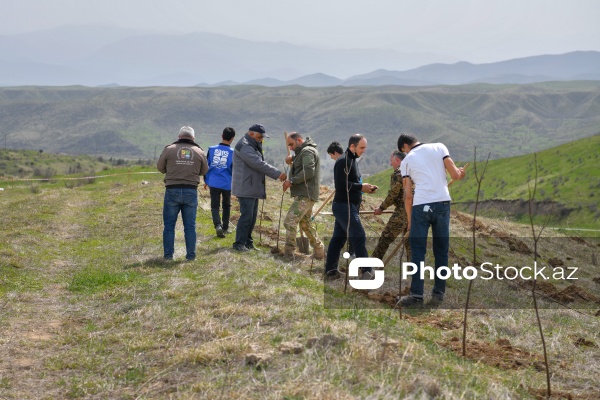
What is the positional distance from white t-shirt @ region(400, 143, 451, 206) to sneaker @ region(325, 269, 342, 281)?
8.66 ft

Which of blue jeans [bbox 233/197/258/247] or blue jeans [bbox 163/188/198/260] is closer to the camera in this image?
blue jeans [bbox 163/188/198/260]

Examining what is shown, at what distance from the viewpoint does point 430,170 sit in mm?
8062

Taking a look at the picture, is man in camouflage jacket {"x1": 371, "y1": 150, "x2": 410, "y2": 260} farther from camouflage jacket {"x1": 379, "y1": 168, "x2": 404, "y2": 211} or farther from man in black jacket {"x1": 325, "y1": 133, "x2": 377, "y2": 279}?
man in black jacket {"x1": 325, "y1": 133, "x2": 377, "y2": 279}

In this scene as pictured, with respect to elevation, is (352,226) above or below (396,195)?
below

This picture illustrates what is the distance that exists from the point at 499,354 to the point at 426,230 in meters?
2.35

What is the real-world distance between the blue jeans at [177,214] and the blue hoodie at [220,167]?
2.09 metres

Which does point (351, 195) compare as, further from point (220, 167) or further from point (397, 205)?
point (220, 167)

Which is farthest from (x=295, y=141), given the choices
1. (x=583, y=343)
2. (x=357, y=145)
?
(x=583, y=343)

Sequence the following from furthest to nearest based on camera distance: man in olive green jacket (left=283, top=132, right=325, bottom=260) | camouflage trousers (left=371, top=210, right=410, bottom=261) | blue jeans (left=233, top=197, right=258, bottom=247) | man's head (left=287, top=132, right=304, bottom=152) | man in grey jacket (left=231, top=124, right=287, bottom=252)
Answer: blue jeans (left=233, top=197, right=258, bottom=247) < man in grey jacket (left=231, top=124, right=287, bottom=252) < man's head (left=287, top=132, right=304, bottom=152) < man in olive green jacket (left=283, top=132, right=325, bottom=260) < camouflage trousers (left=371, top=210, right=410, bottom=261)

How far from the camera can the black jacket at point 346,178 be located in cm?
958

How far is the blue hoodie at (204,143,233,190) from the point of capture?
1306cm

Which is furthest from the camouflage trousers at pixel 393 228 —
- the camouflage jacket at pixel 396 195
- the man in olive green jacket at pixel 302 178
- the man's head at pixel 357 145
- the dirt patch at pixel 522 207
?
the dirt patch at pixel 522 207

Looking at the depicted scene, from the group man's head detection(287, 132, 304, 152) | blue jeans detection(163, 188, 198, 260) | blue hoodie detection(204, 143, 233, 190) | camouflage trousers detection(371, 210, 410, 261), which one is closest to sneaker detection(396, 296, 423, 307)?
camouflage trousers detection(371, 210, 410, 261)

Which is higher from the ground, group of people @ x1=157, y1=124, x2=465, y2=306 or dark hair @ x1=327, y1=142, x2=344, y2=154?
dark hair @ x1=327, y1=142, x2=344, y2=154
